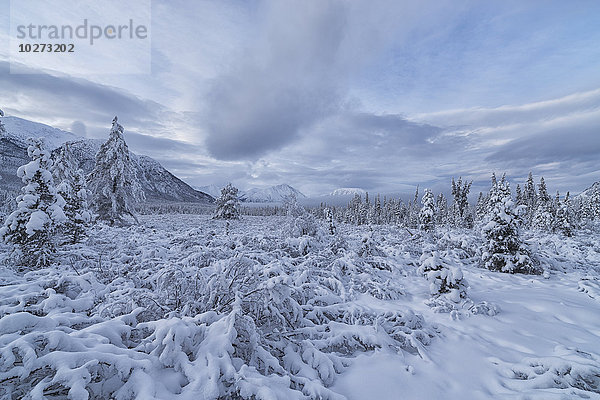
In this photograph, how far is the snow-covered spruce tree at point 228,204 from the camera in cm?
3919

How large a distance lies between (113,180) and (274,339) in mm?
19695

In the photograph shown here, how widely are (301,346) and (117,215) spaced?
20.7 meters

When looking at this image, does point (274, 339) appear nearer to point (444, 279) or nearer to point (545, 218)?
point (444, 279)

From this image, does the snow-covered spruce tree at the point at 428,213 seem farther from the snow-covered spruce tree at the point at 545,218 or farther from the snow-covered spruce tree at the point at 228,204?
the snow-covered spruce tree at the point at 228,204

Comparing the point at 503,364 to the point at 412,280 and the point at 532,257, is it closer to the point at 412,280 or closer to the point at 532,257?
the point at 412,280

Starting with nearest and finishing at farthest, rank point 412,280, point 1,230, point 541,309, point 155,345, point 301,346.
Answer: point 155,345, point 301,346, point 541,309, point 1,230, point 412,280

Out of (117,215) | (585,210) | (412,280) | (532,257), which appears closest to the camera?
(412,280)

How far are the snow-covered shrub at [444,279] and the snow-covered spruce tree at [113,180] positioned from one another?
20.7 m

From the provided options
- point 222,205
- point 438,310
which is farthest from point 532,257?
point 222,205

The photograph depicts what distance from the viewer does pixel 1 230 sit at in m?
7.27

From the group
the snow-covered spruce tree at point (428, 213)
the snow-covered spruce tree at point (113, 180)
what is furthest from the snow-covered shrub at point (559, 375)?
the snow-covered spruce tree at point (428, 213)

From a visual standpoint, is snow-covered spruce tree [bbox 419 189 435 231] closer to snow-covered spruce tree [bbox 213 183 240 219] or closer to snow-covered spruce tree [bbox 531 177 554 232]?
snow-covered spruce tree [bbox 531 177 554 232]

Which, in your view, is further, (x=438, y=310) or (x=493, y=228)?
(x=493, y=228)

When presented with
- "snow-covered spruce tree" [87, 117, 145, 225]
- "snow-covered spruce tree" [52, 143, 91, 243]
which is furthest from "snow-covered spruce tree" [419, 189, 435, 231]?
"snow-covered spruce tree" [52, 143, 91, 243]
